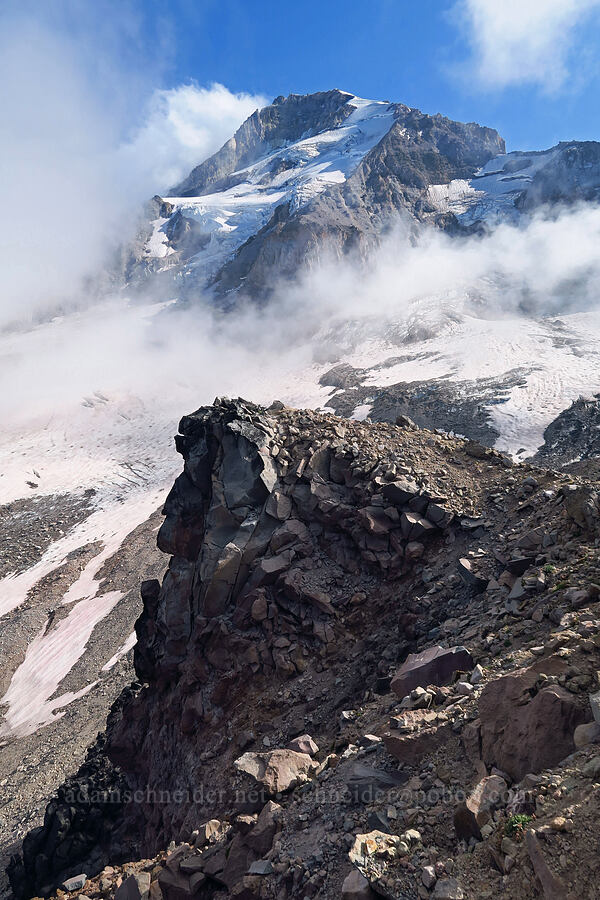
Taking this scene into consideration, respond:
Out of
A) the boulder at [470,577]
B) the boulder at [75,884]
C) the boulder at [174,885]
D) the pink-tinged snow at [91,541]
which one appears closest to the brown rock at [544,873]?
the boulder at [174,885]

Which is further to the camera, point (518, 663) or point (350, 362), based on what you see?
point (350, 362)

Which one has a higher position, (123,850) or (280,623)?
(280,623)

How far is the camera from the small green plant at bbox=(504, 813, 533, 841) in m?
4.74

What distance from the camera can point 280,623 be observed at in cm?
1299

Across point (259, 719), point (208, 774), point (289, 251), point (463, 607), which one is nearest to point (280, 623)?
point (259, 719)

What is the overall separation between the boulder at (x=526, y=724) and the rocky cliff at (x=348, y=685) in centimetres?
3

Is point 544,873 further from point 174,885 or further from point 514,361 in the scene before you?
point 514,361

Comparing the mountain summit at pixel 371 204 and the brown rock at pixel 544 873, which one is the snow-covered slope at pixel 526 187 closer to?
the mountain summit at pixel 371 204

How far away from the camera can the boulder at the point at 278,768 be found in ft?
27.5

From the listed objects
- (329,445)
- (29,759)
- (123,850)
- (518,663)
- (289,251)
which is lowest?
(29,759)

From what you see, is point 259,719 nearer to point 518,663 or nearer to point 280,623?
point 280,623

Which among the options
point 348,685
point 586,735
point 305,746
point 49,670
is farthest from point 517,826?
point 49,670

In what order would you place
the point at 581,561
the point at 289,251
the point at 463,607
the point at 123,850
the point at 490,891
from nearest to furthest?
1. the point at 490,891
2. the point at 581,561
3. the point at 463,607
4. the point at 123,850
5. the point at 289,251

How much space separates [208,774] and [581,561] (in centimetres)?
998
